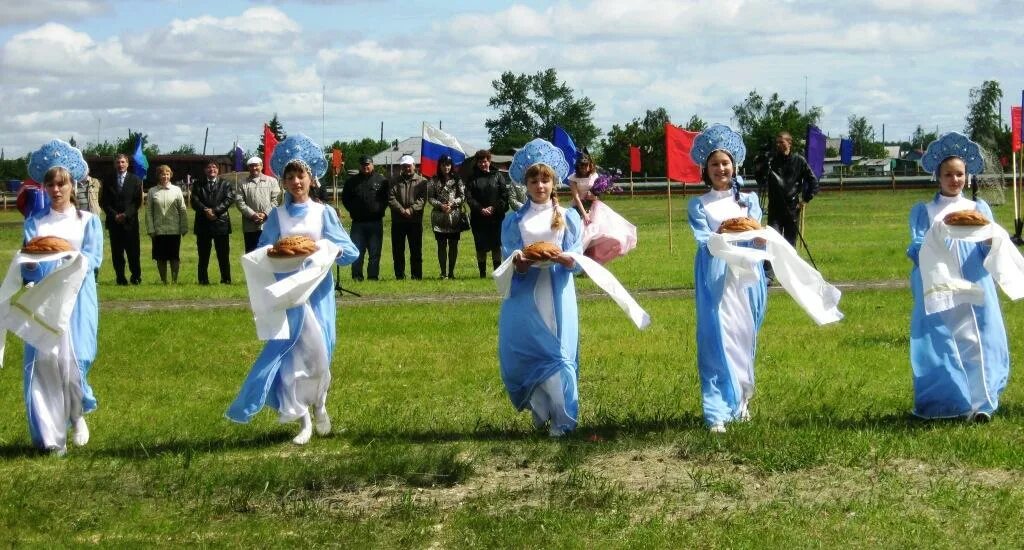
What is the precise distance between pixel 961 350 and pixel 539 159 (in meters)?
2.97

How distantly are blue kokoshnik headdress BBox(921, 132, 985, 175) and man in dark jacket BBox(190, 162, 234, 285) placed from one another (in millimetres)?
13582

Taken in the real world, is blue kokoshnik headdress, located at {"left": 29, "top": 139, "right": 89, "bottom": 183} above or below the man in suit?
above

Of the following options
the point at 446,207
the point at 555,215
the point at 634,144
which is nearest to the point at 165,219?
the point at 446,207

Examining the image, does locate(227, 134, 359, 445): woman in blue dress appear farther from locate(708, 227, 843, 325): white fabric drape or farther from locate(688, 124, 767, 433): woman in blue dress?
locate(708, 227, 843, 325): white fabric drape

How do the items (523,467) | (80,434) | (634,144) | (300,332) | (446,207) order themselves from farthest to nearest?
(634,144) < (446,207) < (80,434) < (300,332) < (523,467)

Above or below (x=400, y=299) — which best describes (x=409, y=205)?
above

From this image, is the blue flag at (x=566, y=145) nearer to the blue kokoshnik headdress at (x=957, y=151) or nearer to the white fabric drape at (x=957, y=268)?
the blue kokoshnik headdress at (x=957, y=151)

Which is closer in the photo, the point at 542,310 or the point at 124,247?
the point at 542,310

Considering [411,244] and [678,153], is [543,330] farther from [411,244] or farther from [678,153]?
[678,153]

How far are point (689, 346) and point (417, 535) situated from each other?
7346 mm

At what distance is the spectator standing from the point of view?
2261 cm

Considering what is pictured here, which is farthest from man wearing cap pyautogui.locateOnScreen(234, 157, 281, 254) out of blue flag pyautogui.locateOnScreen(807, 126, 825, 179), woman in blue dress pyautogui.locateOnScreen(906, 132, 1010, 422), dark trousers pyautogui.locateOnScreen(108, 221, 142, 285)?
woman in blue dress pyautogui.locateOnScreen(906, 132, 1010, 422)

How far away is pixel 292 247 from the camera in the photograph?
10109 mm

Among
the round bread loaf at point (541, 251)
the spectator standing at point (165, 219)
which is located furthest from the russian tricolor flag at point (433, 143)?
the round bread loaf at point (541, 251)
